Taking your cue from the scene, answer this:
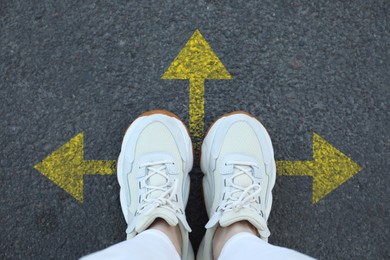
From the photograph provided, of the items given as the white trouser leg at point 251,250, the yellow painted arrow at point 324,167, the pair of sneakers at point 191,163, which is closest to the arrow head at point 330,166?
the yellow painted arrow at point 324,167

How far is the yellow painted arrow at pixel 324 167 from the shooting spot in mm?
1604

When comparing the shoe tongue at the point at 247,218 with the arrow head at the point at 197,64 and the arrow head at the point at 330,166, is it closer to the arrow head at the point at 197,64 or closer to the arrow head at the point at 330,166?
the arrow head at the point at 330,166

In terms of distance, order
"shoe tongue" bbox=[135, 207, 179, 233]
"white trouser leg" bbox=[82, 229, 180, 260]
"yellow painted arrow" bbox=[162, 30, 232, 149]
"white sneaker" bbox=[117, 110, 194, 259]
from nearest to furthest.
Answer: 1. "white trouser leg" bbox=[82, 229, 180, 260]
2. "shoe tongue" bbox=[135, 207, 179, 233]
3. "white sneaker" bbox=[117, 110, 194, 259]
4. "yellow painted arrow" bbox=[162, 30, 232, 149]

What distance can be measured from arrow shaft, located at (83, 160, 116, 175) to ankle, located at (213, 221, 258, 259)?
0.50 metres

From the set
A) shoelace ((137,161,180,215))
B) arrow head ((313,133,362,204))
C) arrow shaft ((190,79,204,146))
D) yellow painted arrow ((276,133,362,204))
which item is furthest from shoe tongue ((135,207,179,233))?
arrow head ((313,133,362,204))

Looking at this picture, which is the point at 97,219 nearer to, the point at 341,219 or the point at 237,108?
the point at 237,108

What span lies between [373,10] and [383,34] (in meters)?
0.11

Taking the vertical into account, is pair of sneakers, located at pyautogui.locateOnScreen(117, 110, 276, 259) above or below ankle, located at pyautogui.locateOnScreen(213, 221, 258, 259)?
above

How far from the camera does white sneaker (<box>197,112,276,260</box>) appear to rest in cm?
152

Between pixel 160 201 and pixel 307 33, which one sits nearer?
pixel 160 201

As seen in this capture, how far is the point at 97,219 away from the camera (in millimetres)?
1594

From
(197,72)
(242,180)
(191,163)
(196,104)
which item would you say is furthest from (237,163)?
(197,72)

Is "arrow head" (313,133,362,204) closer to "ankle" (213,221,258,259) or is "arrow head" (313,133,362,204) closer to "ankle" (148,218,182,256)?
"ankle" (213,221,258,259)

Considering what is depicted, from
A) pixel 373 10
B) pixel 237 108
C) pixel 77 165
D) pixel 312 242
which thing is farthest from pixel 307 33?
pixel 77 165
